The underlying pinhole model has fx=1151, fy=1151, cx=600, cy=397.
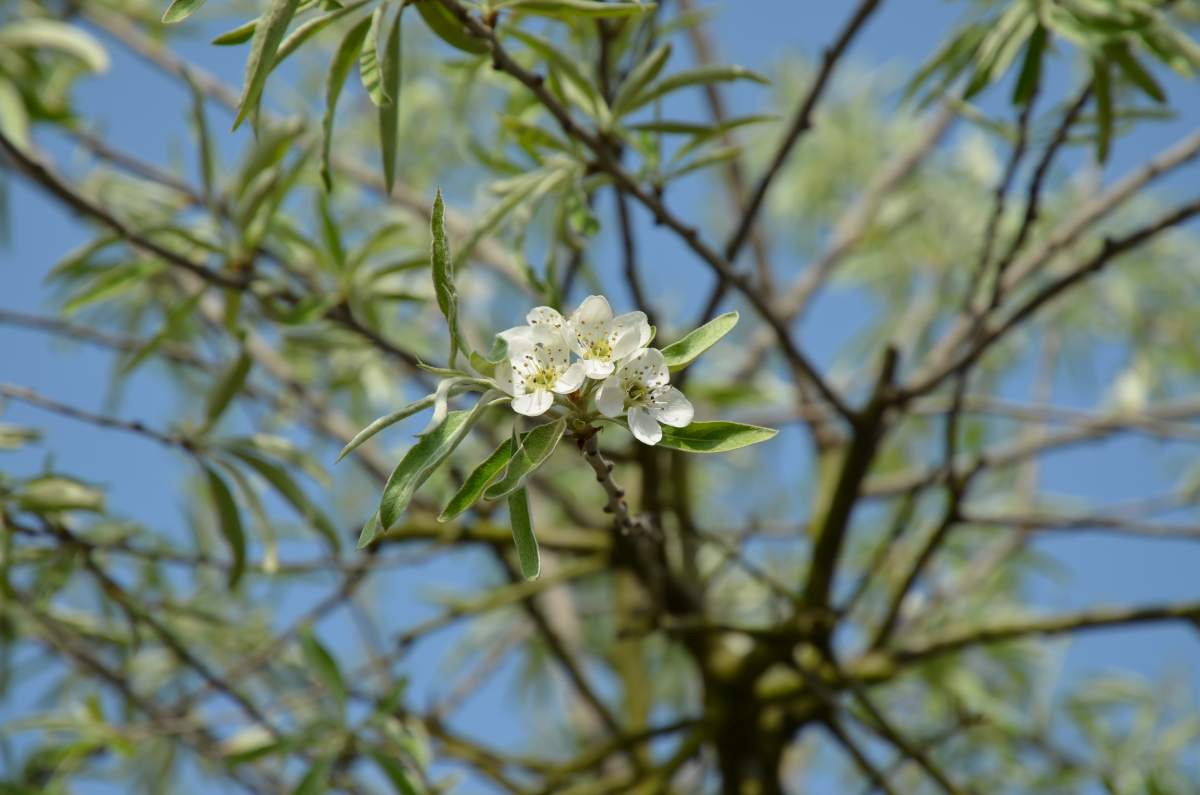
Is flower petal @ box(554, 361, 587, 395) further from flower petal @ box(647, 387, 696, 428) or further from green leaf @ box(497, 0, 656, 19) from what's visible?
green leaf @ box(497, 0, 656, 19)

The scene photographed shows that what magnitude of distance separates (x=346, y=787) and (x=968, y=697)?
3.18ft

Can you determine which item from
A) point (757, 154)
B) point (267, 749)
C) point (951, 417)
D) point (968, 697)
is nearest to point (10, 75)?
point (267, 749)

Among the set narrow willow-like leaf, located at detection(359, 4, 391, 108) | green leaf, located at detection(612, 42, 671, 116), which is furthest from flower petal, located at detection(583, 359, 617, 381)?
green leaf, located at detection(612, 42, 671, 116)

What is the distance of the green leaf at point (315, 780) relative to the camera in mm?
1159

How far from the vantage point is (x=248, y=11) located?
2279mm

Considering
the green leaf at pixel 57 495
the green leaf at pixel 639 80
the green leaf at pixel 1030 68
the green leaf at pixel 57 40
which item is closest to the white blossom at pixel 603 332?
the green leaf at pixel 639 80

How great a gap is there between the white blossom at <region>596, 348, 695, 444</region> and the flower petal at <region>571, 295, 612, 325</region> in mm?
38

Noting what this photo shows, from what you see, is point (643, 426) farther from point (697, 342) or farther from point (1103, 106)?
point (1103, 106)

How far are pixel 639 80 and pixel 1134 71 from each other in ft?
1.71

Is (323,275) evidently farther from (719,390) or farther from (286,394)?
Answer: (719,390)

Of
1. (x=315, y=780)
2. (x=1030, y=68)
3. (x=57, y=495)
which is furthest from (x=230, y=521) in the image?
(x=1030, y=68)

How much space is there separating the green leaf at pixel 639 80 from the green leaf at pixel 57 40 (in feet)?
2.48

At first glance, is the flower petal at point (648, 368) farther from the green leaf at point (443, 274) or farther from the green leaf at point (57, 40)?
the green leaf at point (57, 40)

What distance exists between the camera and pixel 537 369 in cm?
70
